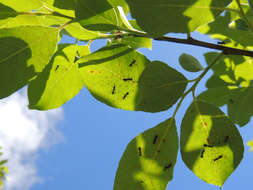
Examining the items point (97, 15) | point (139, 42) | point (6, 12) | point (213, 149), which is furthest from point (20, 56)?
point (213, 149)

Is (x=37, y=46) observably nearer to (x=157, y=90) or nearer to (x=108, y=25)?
(x=108, y=25)

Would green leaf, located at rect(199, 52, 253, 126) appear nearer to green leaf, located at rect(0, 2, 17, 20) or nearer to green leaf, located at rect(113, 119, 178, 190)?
green leaf, located at rect(113, 119, 178, 190)

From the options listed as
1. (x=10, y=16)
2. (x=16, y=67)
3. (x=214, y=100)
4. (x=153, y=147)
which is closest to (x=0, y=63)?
(x=16, y=67)

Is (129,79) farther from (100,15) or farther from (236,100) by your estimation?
(236,100)

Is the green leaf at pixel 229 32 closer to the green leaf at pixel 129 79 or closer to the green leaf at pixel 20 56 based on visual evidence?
the green leaf at pixel 129 79

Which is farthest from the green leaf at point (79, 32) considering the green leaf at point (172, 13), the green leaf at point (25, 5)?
the green leaf at point (172, 13)
